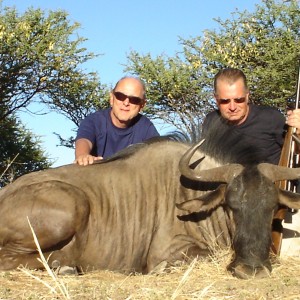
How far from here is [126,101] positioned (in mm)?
6023

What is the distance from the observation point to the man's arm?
5.25 metres

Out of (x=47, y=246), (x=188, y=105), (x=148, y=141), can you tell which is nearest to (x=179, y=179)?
(x=148, y=141)

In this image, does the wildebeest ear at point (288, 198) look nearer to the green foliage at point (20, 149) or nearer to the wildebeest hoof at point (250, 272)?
the wildebeest hoof at point (250, 272)

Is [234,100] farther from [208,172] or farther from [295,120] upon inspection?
[208,172]

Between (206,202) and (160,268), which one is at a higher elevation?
(206,202)

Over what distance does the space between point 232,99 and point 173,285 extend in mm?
2071

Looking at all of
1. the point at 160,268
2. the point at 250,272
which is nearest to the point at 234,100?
the point at 160,268

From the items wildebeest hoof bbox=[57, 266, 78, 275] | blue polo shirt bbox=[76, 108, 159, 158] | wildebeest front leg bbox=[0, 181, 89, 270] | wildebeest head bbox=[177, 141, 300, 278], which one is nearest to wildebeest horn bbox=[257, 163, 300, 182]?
wildebeest head bbox=[177, 141, 300, 278]

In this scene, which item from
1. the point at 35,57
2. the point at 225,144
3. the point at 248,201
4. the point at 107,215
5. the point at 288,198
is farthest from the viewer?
the point at 35,57

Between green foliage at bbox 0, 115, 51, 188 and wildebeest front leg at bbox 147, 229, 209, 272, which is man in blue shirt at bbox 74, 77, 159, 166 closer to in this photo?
wildebeest front leg at bbox 147, 229, 209, 272

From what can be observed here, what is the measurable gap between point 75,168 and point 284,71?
40.9 ft

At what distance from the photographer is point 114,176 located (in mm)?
5238

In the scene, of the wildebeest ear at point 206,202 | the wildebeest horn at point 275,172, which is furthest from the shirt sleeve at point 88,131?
the wildebeest horn at point 275,172

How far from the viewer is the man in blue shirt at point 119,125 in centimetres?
602
